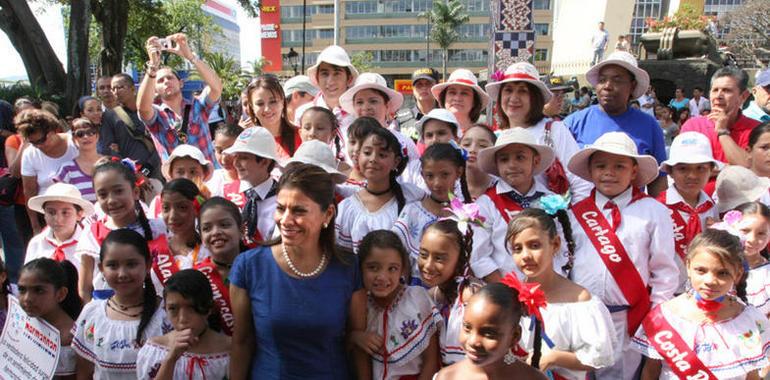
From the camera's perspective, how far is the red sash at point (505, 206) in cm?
304

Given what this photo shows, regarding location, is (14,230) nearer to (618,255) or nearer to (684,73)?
(618,255)

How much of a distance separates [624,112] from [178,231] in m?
3.01

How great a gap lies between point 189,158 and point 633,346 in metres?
3.16

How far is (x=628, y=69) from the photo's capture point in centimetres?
365

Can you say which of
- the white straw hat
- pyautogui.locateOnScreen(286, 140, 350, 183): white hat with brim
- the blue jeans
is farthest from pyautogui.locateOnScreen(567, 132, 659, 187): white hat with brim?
the blue jeans

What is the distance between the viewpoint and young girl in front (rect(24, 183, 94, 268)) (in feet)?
11.8

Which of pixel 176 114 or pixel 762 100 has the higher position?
pixel 762 100

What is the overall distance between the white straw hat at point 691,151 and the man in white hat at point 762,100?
168 centimetres

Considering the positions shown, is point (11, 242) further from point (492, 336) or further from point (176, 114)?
point (492, 336)

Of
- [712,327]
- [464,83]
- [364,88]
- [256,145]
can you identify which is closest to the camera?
[712,327]

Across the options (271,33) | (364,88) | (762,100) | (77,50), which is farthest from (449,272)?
(271,33)

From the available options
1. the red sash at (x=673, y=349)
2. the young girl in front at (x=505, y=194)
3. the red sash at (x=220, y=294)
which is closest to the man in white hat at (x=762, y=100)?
the young girl in front at (x=505, y=194)

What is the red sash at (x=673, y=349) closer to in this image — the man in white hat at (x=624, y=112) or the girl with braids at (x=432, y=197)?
the girl with braids at (x=432, y=197)

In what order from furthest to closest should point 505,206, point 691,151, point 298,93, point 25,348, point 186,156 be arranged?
1. point 298,93
2. point 186,156
3. point 691,151
4. point 505,206
5. point 25,348
